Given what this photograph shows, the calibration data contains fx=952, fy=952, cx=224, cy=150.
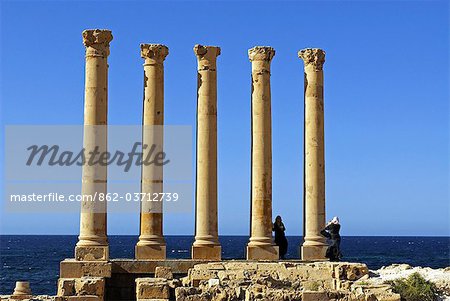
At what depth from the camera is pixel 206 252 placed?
131ft

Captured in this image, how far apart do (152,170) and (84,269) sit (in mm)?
5119

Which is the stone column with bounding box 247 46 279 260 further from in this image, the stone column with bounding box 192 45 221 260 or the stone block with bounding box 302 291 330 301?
the stone block with bounding box 302 291 330 301

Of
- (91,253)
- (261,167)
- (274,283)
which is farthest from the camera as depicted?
(261,167)

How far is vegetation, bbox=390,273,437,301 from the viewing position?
30953 millimetres

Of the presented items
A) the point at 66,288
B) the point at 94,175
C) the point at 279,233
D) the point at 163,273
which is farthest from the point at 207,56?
the point at 66,288

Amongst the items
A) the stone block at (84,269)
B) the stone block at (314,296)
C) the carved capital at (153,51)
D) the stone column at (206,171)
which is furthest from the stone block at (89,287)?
the carved capital at (153,51)

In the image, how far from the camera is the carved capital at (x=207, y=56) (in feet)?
134

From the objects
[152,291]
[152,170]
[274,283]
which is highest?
[152,170]

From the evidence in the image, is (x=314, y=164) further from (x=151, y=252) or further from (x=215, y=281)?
(x=215, y=281)

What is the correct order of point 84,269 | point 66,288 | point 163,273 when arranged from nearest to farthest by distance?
1. point 66,288
2. point 163,273
3. point 84,269

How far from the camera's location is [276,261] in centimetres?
3916

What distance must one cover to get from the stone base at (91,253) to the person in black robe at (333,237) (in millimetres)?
9413

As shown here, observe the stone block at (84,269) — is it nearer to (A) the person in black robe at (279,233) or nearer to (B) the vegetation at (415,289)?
(A) the person in black robe at (279,233)

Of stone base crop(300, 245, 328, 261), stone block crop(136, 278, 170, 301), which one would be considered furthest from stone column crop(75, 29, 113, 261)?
stone base crop(300, 245, 328, 261)
